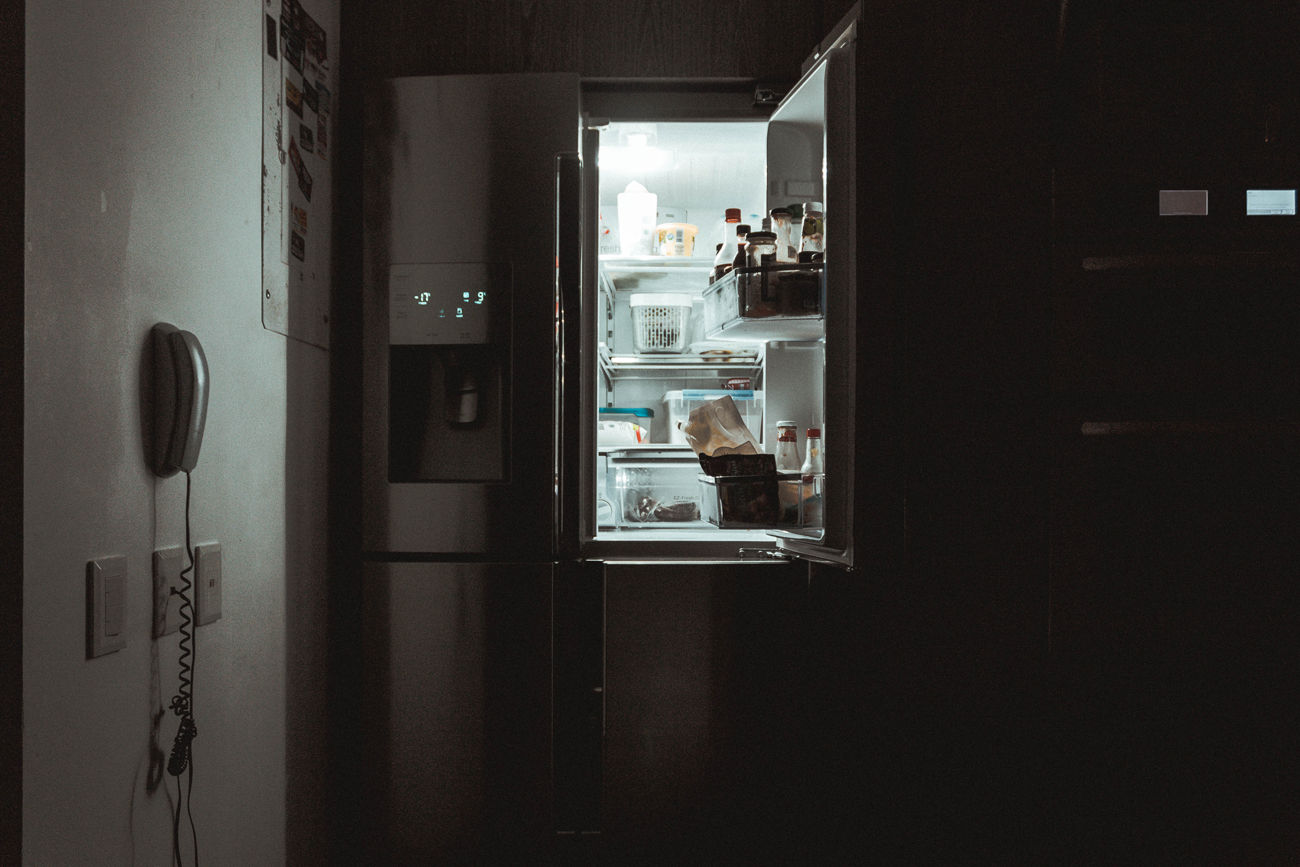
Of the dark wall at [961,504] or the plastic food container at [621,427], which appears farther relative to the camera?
the plastic food container at [621,427]

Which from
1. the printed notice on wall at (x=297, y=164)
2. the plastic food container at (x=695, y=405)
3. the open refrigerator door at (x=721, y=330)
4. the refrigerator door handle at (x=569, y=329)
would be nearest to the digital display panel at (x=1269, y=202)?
the open refrigerator door at (x=721, y=330)

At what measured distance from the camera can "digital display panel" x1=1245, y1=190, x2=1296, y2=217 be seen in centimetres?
158

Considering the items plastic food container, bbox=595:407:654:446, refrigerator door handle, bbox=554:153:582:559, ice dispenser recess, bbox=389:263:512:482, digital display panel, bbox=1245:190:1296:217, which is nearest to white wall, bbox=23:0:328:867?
ice dispenser recess, bbox=389:263:512:482

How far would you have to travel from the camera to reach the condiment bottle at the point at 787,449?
5.69 feet

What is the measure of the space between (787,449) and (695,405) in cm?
40

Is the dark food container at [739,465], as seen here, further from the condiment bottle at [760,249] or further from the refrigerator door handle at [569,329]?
the condiment bottle at [760,249]

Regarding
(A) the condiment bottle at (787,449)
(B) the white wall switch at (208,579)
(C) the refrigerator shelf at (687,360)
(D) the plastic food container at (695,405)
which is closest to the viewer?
(B) the white wall switch at (208,579)

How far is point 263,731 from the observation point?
4.57ft

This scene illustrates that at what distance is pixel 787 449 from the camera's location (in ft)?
5.74

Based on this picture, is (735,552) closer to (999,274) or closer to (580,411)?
(580,411)

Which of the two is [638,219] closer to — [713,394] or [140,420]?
[713,394]

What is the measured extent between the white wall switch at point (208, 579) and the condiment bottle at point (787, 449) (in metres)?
1.11

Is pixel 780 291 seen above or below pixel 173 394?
above

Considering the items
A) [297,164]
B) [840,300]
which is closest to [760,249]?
[840,300]
